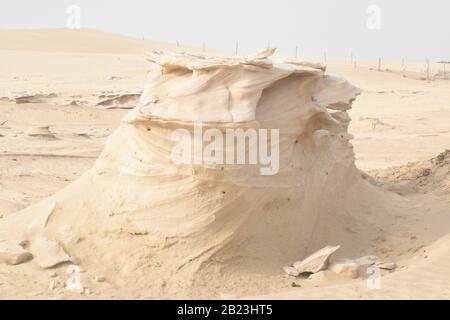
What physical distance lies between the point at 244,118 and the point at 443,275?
2053 mm

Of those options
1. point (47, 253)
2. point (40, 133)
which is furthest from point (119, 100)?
point (47, 253)

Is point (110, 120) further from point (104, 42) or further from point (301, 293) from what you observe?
point (104, 42)

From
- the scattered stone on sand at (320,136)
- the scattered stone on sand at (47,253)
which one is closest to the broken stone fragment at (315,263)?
the scattered stone on sand at (320,136)

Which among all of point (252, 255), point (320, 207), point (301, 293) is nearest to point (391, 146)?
point (320, 207)

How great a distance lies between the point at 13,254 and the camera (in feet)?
18.3

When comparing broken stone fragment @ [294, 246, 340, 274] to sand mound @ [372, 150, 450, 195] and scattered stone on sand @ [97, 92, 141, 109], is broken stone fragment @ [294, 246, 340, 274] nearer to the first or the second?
sand mound @ [372, 150, 450, 195]

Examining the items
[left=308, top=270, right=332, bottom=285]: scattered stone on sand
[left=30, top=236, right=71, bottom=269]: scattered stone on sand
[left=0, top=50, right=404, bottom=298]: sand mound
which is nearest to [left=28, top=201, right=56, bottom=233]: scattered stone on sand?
[left=0, top=50, right=404, bottom=298]: sand mound

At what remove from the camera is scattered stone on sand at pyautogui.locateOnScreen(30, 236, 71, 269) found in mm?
5523

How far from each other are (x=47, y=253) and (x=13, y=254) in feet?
0.91

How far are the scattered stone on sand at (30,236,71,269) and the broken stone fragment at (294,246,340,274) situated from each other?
78.7 inches

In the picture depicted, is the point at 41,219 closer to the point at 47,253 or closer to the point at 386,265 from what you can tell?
the point at 47,253

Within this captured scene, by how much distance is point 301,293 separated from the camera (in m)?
4.79

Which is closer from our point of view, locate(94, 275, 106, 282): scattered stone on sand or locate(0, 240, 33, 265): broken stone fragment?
locate(94, 275, 106, 282): scattered stone on sand

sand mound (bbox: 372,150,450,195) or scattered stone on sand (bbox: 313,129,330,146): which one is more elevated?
scattered stone on sand (bbox: 313,129,330,146)
